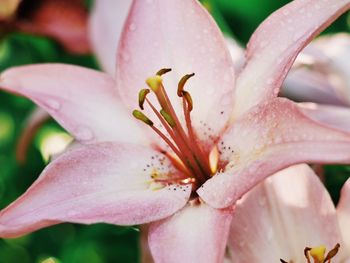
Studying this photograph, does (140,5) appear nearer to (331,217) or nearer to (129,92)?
(129,92)

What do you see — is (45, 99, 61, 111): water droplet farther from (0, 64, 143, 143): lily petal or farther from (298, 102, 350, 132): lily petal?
(298, 102, 350, 132): lily petal

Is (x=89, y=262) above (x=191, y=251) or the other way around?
the other way around

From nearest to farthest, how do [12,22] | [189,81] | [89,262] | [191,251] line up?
1. [191,251]
2. [189,81]
3. [89,262]
4. [12,22]

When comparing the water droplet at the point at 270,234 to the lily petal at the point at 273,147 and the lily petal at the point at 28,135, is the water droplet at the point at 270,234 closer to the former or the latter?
the lily petal at the point at 273,147

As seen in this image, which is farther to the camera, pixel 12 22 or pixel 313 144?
pixel 12 22

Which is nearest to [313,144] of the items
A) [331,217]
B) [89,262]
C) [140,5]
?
[331,217]

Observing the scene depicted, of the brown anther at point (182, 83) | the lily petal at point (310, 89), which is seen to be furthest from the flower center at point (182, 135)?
the lily petal at point (310, 89)

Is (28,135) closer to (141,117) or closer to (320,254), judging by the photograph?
(141,117)
